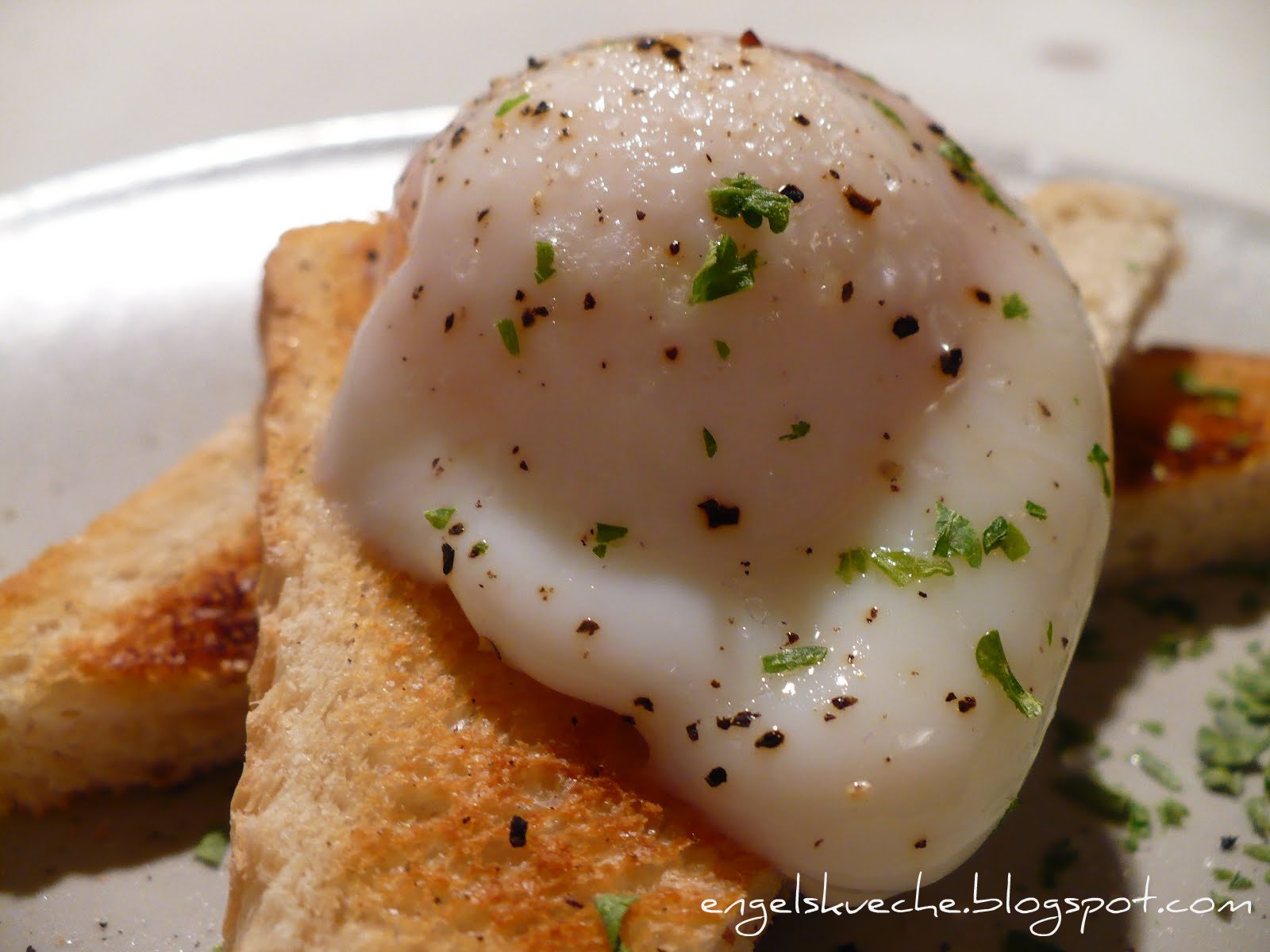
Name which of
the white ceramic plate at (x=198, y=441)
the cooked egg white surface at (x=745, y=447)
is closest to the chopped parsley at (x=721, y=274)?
the cooked egg white surface at (x=745, y=447)

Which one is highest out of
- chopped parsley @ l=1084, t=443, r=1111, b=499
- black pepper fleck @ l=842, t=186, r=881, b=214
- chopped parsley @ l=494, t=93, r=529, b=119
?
chopped parsley @ l=494, t=93, r=529, b=119

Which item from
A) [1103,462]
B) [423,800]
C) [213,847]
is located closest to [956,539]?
[1103,462]

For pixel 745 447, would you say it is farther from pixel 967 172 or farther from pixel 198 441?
pixel 198 441

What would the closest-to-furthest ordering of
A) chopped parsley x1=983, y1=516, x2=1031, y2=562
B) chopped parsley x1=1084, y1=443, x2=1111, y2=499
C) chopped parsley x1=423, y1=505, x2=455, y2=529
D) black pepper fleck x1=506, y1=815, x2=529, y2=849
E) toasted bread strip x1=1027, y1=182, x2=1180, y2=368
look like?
black pepper fleck x1=506, y1=815, x2=529, y2=849
chopped parsley x1=983, y1=516, x2=1031, y2=562
chopped parsley x1=423, y1=505, x2=455, y2=529
chopped parsley x1=1084, y1=443, x2=1111, y2=499
toasted bread strip x1=1027, y1=182, x2=1180, y2=368

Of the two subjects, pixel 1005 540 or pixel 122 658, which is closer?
pixel 1005 540

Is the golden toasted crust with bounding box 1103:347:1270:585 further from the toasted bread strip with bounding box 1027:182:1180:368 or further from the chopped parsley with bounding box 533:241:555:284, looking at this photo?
the chopped parsley with bounding box 533:241:555:284

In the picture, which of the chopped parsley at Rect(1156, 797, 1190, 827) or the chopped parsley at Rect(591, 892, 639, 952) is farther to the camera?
the chopped parsley at Rect(1156, 797, 1190, 827)

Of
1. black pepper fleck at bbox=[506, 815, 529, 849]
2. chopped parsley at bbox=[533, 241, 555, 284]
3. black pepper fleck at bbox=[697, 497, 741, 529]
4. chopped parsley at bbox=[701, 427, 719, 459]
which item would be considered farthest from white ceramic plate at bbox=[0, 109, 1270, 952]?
chopped parsley at bbox=[533, 241, 555, 284]
